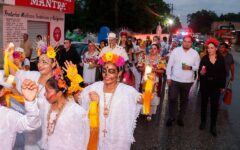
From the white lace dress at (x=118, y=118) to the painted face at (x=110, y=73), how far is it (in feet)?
0.38

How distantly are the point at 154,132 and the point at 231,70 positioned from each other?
387 cm

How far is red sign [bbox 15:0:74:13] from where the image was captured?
16.4 metres

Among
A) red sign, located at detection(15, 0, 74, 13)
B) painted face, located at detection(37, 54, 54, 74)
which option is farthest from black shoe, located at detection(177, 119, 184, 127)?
red sign, located at detection(15, 0, 74, 13)

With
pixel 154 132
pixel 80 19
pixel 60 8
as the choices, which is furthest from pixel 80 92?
pixel 80 19

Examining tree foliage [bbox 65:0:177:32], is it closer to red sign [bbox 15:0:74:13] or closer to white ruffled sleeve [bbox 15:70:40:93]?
red sign [bbox 15:0:74:13]

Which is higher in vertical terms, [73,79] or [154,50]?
[154,50]

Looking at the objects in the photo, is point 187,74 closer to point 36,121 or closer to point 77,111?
point 77,111

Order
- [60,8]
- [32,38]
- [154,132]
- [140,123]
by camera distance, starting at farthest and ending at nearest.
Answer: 1. [60,8]
2. [32,38]
3. [140,123]
4. [154,132]

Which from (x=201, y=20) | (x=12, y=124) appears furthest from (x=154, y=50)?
(x=201, y=20)

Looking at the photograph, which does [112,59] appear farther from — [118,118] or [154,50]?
[154,50]

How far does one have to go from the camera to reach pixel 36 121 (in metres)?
3.38

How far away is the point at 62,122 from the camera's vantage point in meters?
3.76

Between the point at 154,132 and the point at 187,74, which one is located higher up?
the point at 187,74

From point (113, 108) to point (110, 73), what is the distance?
16.0 inches
